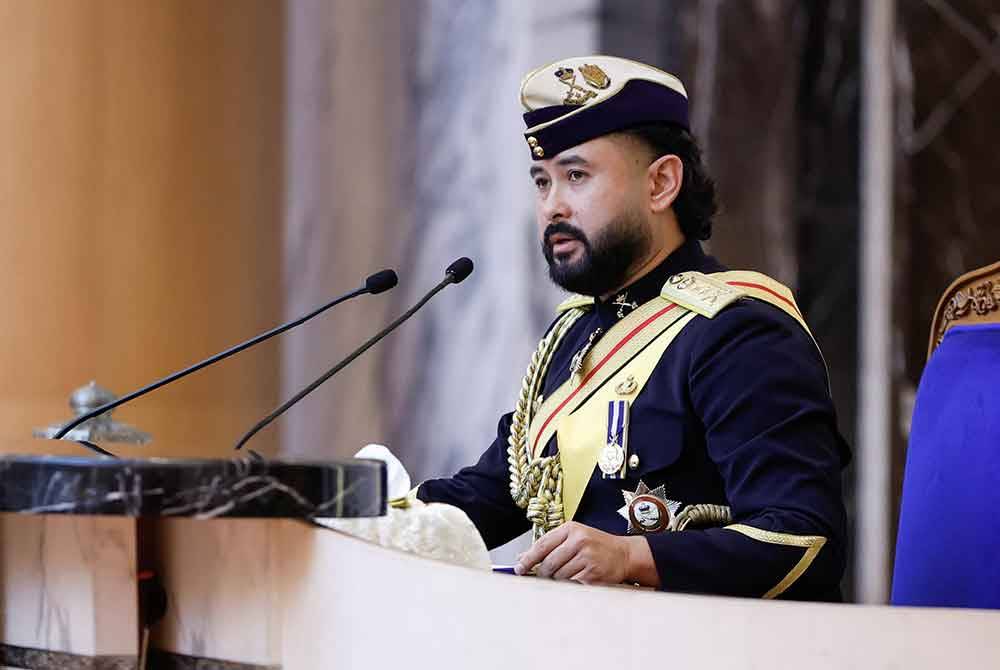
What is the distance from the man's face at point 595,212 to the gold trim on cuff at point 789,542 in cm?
54

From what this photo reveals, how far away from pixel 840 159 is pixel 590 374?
212cm

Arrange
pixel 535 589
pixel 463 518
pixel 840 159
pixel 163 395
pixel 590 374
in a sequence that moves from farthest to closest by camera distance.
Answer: pixel 163 395
pixel 840 159
pixel 590 374
pixel 463 518
pixel 535 589

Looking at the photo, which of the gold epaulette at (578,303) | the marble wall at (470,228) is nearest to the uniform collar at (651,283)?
the gold epaulette at (578,303)

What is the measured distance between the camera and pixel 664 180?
97.3 inches

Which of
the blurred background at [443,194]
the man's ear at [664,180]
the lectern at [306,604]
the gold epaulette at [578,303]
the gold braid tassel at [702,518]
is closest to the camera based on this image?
the lectern at [306,604]

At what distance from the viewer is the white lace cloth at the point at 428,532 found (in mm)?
1778

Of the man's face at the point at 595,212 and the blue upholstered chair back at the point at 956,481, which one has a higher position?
the man's face at the point at 595,212

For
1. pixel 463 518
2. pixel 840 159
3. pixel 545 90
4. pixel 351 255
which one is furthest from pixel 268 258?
pixel 463 518

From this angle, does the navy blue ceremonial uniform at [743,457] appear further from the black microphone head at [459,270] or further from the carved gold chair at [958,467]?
the black microphone head at [459,270]

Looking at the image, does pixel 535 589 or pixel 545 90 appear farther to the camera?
pixel 545 90

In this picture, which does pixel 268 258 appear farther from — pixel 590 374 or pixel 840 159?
pixel 590 374

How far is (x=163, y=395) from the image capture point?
4652 millimetres

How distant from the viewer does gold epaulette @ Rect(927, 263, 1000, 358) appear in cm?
228

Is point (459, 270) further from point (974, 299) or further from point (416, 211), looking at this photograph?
point (416, 211)
